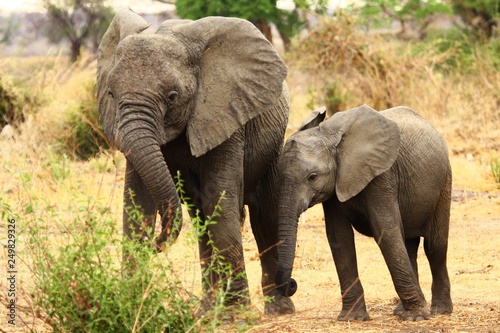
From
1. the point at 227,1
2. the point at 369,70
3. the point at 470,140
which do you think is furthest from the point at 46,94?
the point at 227,1

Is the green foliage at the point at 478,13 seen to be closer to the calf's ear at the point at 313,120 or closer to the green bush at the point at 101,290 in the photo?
the calf's ear at the point at 313,120

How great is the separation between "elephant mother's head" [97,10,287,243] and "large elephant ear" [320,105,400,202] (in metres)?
0.50

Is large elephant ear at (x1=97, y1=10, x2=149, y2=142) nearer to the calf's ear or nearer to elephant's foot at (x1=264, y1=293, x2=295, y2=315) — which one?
the calf's ear

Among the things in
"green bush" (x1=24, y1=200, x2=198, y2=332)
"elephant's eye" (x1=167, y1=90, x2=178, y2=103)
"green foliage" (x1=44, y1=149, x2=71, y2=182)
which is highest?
"elephant's eye" (x1=167, y1=90, x2=178, y2=103)

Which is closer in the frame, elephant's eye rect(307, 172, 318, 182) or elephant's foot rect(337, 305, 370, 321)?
elephant's eye rect(307, 172, 318, 182)

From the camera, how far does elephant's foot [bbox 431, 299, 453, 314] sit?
6672 mm

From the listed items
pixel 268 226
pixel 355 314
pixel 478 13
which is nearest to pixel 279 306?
pixel 268 226

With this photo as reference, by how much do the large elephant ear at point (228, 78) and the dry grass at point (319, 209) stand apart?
0.74m

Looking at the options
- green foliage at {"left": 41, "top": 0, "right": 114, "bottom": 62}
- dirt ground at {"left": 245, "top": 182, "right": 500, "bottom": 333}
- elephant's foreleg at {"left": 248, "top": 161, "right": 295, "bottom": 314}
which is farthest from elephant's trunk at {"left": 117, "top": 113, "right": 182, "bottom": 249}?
green foliage at {"left": 41, "top": 0, "right": 114, "bottom": 62}

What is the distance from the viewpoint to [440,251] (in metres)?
6.75

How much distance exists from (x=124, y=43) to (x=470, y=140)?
1004 centimetres

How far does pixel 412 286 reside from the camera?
6.26 meters

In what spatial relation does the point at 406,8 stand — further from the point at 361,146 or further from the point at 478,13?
the point at 361,146

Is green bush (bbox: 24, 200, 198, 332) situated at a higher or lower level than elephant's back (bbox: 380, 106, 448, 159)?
lower
